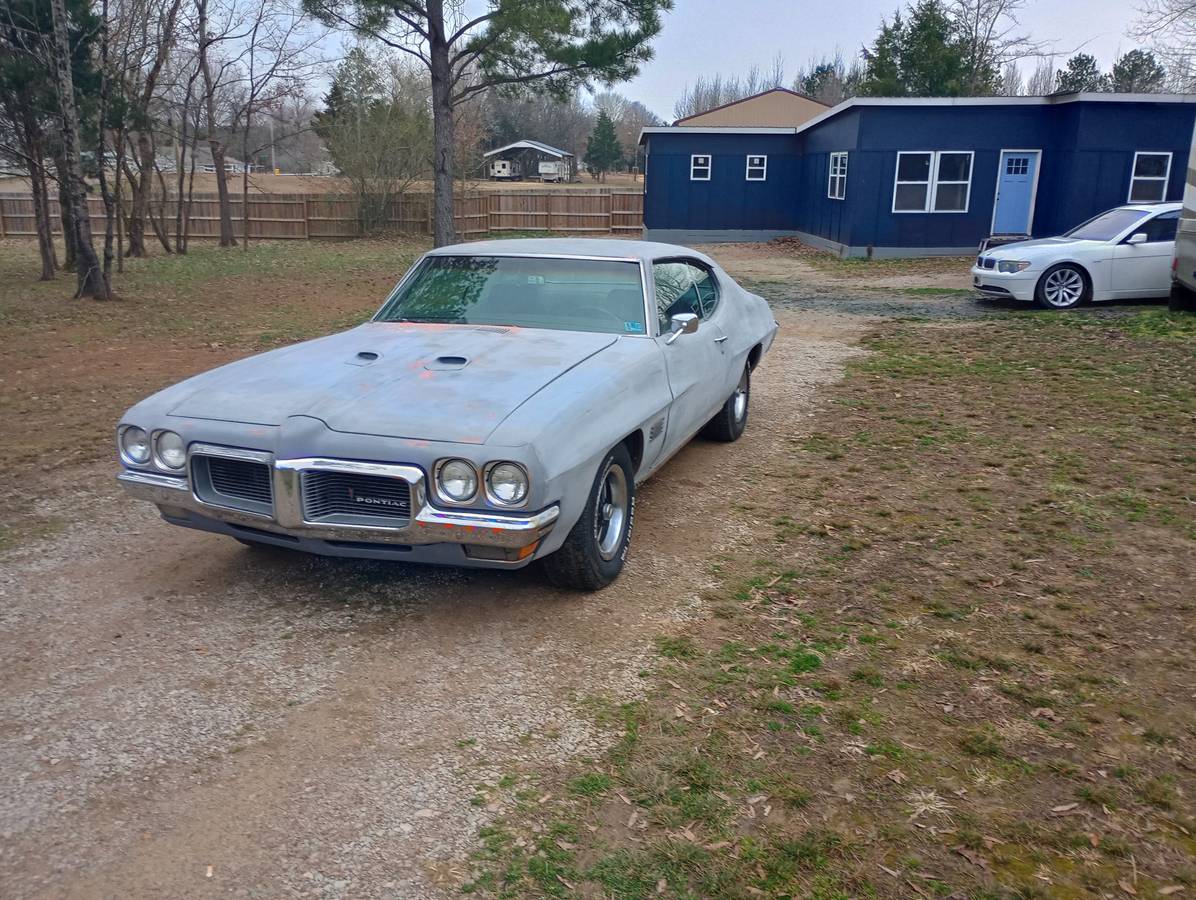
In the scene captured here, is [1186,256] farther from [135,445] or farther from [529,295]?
[135,445]

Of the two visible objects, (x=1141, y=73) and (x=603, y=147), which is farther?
(x=603, y=147)

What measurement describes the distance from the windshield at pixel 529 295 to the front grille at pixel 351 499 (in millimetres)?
1662

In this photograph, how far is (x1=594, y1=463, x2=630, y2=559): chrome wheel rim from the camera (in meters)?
4.43

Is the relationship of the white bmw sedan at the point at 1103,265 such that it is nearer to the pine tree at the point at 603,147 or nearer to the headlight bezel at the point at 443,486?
the headlight bezel at the point at 443,486

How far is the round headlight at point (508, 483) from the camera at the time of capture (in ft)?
12.1

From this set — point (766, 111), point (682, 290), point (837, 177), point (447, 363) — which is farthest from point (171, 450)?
point (766, 111)

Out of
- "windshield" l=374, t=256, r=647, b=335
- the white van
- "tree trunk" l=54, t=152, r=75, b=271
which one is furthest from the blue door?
"windshield" l=374, t=256, r=647, b=335

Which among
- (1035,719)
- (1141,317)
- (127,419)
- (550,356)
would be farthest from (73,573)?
(1141,317)

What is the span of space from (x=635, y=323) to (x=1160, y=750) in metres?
3.03

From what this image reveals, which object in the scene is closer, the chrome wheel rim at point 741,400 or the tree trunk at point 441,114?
the chrome wheel rim at point 741,400

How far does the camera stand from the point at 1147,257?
1358 cm

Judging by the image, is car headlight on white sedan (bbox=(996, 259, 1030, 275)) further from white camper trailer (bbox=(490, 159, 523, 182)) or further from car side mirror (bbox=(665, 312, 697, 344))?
white camper trailer (bbox=(490, 159, 523, 182))


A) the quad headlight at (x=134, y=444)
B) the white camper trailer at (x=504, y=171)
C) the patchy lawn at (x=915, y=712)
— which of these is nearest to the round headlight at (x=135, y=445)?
the quad headlight at (x=134, y=444)

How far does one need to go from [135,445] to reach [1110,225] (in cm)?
1392
